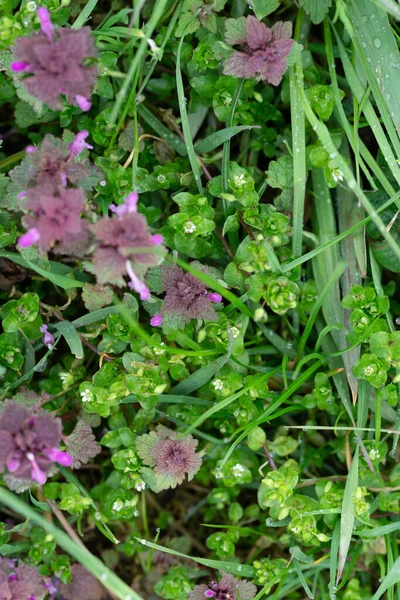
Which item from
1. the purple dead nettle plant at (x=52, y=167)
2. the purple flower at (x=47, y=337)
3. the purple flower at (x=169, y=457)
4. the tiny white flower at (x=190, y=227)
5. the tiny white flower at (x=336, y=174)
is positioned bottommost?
the purple flower at (x=169, y=457)

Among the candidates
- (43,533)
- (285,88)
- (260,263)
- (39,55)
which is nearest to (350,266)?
(260,263)

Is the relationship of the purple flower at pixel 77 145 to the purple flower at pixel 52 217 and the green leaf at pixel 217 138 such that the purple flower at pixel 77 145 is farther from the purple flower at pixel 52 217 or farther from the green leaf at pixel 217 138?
the green leaf at pixel 217 138

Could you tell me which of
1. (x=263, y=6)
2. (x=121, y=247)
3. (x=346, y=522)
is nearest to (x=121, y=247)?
(x=121, y=247)

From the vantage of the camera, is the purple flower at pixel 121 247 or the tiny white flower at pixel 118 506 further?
the tiny white flower at pixel 118 506

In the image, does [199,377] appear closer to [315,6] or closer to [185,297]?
[185,297]

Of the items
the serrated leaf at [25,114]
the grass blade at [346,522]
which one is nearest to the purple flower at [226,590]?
the grass blade at [346,522]

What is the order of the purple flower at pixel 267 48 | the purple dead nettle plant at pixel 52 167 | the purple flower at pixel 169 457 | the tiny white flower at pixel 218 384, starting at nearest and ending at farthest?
the purple dead nettle plant at pixel 52 167, the purple flower at pixel 267 48, the purple flower at pixel 169 457, the tiny white flower at pixel 218 384
